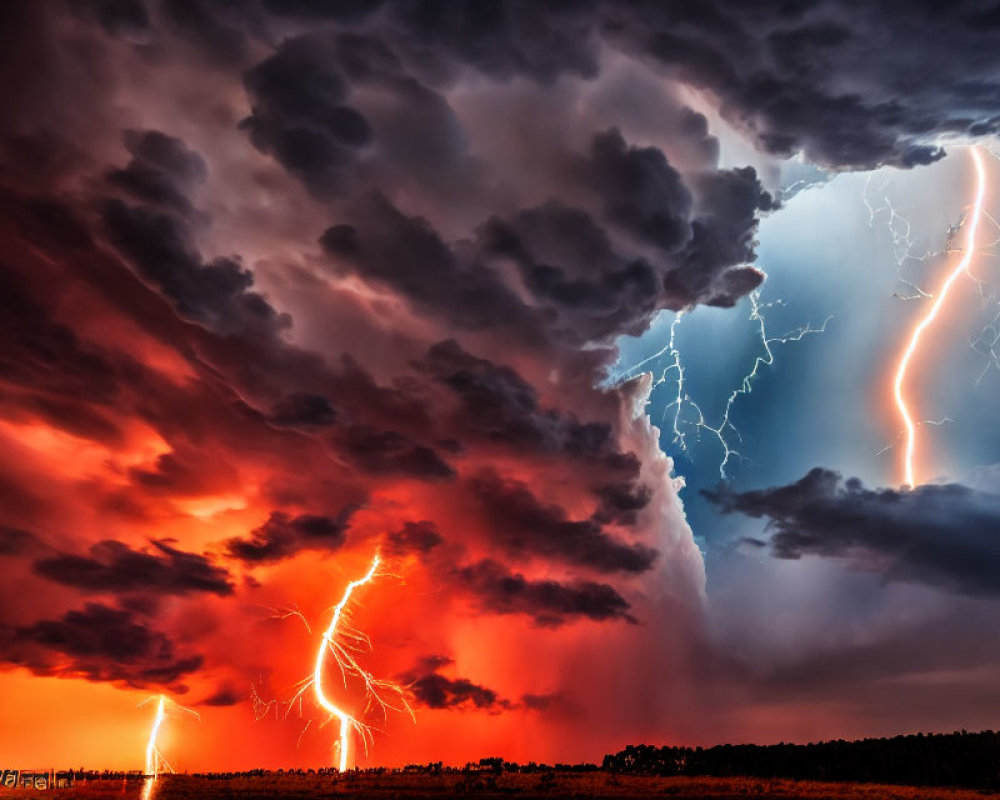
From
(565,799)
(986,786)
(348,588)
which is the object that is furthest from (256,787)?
(986,786)

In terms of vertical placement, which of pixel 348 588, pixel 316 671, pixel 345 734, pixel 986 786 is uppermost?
pixel 348 588

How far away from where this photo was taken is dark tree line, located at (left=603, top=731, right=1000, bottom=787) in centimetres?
5997

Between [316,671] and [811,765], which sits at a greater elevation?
[316,671]

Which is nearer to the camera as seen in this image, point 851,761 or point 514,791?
point 514,791

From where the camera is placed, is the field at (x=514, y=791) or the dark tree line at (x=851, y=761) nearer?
the field at (x=514, y=791)

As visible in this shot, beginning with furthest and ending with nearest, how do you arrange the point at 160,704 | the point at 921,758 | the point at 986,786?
the point at 921,758 → the point at 986,786 → the point at 160,704

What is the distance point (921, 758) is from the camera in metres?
63.3

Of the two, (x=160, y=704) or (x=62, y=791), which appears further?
(x=160, y=704)

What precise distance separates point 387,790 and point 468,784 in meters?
5.63

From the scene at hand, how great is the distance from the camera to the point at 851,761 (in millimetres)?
68875

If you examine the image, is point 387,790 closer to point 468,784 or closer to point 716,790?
point 468,784

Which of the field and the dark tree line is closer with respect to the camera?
the field

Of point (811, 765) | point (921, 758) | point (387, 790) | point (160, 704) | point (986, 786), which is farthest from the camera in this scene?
point (811, 765)

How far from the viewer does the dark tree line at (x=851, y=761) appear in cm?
5997
